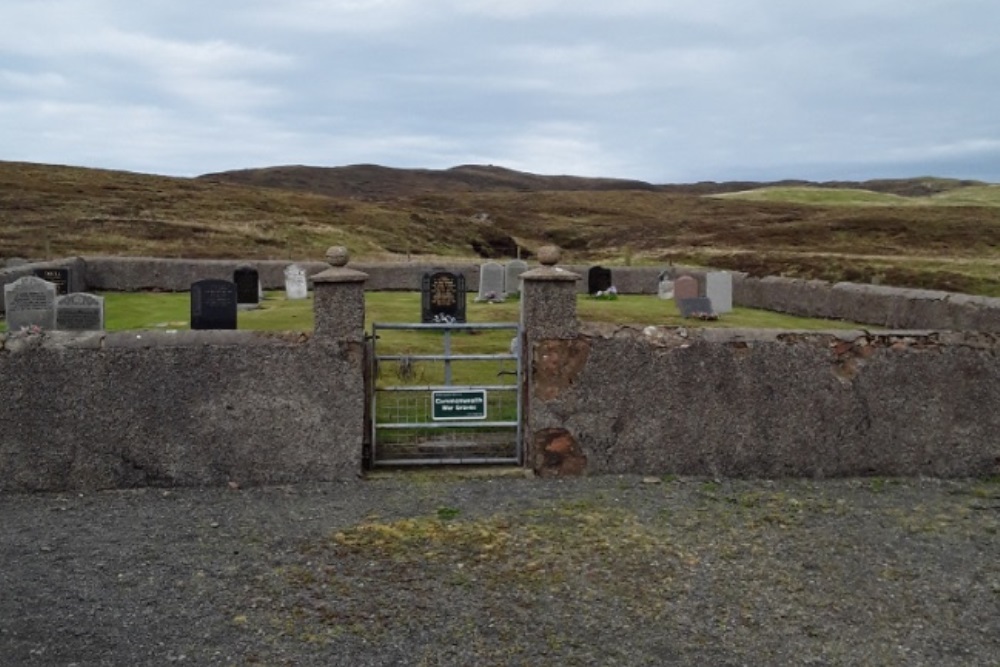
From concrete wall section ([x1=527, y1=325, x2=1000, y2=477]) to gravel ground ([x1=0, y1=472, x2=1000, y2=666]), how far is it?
0.39 metres

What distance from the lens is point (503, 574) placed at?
6211mm

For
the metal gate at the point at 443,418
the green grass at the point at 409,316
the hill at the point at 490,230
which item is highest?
the hill at the point at 490,230

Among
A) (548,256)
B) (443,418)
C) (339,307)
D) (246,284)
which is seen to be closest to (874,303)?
(548,256)

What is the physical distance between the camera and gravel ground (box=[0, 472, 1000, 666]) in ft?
16.9

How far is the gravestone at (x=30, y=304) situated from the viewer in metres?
15.6

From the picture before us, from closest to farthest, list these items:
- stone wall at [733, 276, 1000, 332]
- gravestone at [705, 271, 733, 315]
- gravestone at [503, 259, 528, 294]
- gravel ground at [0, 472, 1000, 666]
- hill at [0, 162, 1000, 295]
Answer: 1. gravel ground at [0, 472, 1000, 666]
2. stone wall at [733, 276, 1000, 332]
3. gravestone at [705, 271, 733, 315]
4. gravestone at [503, 259, 528, 294]
5. hill at [0, 162, 1000, 295]

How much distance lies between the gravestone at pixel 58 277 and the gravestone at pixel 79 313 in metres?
8.88

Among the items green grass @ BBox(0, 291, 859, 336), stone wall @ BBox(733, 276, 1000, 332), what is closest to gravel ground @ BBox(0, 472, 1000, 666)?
green grass @ BBox(0, 291, 859, 336)

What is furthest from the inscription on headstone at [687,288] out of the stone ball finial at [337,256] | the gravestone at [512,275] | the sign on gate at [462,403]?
the stone ball finial at [337,256]

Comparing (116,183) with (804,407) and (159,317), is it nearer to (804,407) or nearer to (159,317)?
(159,317)

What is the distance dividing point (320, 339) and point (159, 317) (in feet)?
38.9

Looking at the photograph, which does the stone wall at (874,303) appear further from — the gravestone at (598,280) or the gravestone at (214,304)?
the gravestone at (214,304)

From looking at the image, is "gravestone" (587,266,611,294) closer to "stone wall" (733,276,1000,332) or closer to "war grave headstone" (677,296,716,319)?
"stone wall" (733,276,1000,332)

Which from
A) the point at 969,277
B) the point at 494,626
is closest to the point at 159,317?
the point at 494,626
